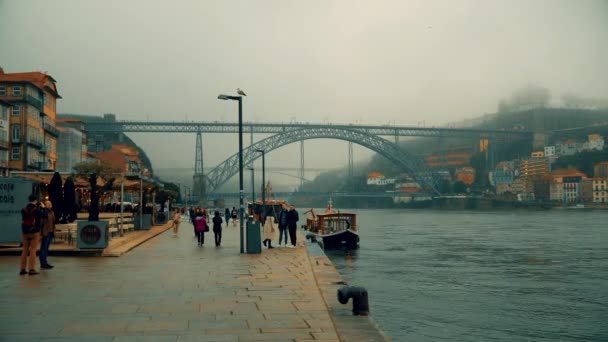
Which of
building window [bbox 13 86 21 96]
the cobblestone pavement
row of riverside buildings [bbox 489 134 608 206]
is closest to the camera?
the cobblestone pavement

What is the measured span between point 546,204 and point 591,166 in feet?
61.8

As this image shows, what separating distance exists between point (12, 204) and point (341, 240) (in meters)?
19.5

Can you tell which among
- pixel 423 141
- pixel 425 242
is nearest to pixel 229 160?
pixel 425 242

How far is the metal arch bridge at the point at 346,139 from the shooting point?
97.4 metres

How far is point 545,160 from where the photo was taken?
129625mm

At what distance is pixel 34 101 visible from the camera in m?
54.9

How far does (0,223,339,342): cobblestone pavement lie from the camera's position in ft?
21.0

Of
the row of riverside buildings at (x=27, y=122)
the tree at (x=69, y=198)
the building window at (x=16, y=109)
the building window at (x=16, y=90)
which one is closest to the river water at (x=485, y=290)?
the tree at (x=69, y=198)

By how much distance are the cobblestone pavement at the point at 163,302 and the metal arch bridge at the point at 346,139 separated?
3263 inches

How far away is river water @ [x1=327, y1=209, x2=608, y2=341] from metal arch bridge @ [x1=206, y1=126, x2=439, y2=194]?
6704cm

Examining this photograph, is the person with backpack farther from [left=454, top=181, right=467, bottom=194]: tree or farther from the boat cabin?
[left=454, top=181, right=467, bottom=194]: tree

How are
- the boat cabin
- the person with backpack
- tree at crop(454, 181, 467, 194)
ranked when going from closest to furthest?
the person with backpack → the boat cabin → tree at crop(454, 181, 467, 194)

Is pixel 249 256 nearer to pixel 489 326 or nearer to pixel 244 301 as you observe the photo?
pixel 489 326

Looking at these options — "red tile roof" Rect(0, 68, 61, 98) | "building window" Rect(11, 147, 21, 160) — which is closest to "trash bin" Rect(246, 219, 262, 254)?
"building window" Rect(11, 147, 21, 160)
